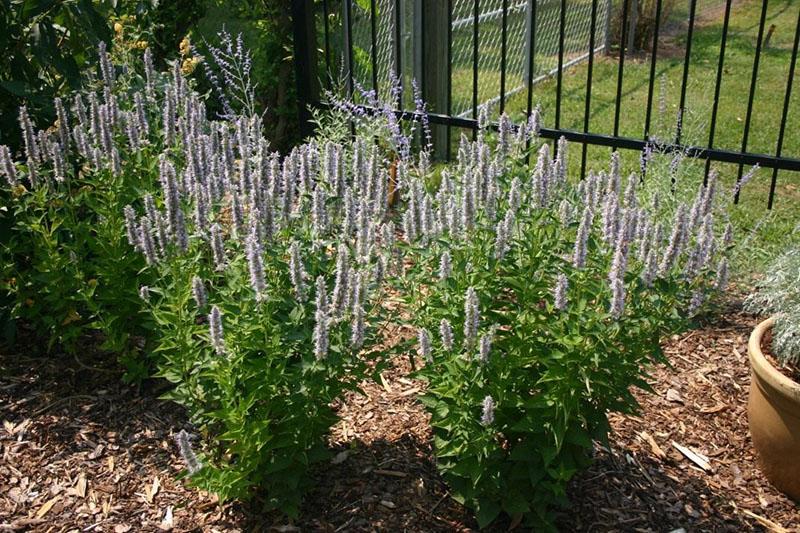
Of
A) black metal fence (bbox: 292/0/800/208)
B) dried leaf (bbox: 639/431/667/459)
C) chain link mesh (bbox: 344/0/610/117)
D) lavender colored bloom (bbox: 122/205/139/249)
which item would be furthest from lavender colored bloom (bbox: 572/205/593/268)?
chain link mesh (bbox: 344/0/610/117)

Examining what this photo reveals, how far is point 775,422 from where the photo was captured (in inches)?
139

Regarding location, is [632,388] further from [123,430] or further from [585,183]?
[123,430]

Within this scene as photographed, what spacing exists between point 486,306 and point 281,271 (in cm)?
74

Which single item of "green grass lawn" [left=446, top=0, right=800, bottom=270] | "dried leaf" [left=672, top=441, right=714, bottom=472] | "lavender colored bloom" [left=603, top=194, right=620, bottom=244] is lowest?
"dried leaf" [left=672, top=441, right=714, bottom=472]

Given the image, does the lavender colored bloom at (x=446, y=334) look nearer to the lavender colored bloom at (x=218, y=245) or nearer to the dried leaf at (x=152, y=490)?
the lavender colored bloom at (x=218, y=245)

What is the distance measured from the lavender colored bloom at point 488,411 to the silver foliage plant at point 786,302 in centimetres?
149

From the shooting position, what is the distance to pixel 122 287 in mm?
3656

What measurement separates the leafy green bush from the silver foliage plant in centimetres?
268

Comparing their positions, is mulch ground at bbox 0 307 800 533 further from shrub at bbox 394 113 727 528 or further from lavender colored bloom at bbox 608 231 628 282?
lavender colored bloom at bbox 608 231 628 282

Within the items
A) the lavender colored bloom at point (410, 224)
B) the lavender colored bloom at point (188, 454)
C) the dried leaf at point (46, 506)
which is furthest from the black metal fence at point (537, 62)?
the dried leaf at point (46, 506)

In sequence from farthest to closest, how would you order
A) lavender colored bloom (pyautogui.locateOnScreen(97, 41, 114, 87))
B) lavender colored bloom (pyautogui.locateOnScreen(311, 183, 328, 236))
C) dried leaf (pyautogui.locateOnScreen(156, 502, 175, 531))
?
lavender colored bloom (pyautogui.locateOnScreen(97, 41, 114, 87)) → dried leaf (pyautogui.locateOnScreen(156, 502, 175, 531)) → lavender colored bloom (pyautogui.locateOnScreen(311, 183, 328, 236))

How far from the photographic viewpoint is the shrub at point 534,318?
2.78m

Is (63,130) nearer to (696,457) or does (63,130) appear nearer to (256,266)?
(256,266)

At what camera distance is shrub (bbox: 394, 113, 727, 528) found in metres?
2.78
